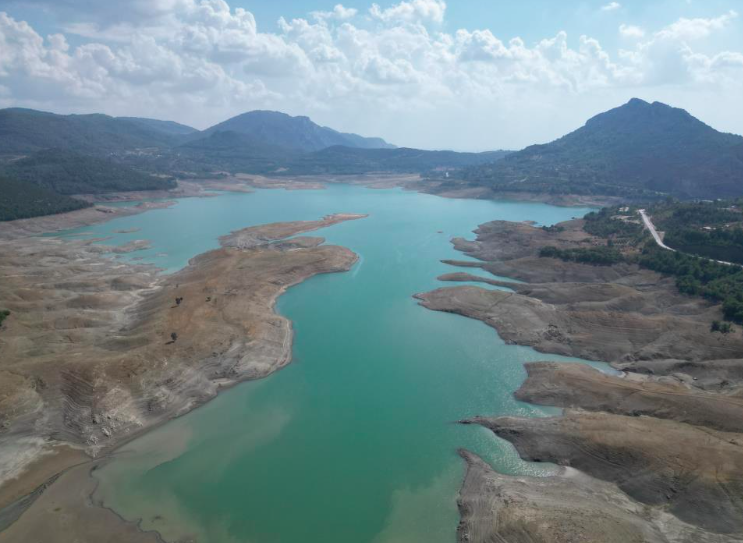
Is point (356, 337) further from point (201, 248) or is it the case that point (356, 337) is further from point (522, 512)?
point (201, 248)

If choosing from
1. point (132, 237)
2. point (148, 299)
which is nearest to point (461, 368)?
point (148, 299)

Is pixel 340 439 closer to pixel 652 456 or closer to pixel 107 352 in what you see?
pixel 652 456

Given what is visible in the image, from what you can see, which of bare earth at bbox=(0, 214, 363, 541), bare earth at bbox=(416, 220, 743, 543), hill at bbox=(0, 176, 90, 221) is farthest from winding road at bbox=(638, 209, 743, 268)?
hill at bbox=(0, 176, 90, 221)

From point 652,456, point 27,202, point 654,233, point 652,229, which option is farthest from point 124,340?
point 27,202

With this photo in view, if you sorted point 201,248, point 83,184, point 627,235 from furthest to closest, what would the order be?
point 83,184, point 201,248, point 627,235

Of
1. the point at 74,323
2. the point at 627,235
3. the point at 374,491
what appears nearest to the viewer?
the point at 374,491
